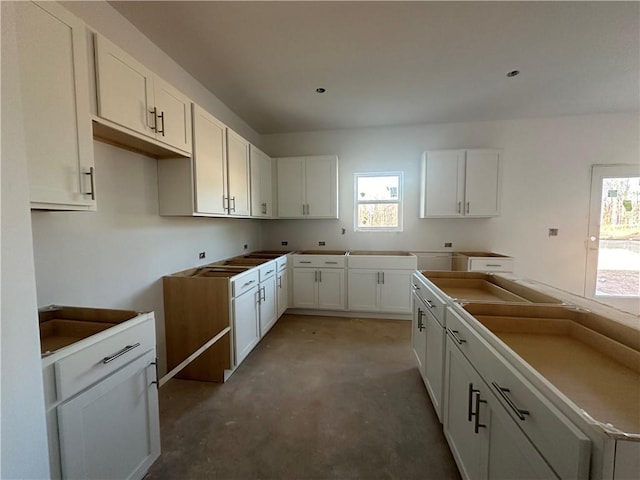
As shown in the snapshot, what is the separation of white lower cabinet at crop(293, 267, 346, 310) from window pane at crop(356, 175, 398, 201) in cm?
135

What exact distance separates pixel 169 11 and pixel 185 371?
112 inches

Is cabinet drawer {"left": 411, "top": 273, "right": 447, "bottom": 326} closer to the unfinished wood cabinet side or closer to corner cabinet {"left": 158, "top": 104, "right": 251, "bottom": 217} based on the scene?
the unfinished wood cabinet side

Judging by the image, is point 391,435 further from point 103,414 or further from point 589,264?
point 589,264

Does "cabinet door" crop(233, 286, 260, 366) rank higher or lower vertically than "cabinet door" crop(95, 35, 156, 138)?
lower

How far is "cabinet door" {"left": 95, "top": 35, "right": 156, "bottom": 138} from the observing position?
1.37 m

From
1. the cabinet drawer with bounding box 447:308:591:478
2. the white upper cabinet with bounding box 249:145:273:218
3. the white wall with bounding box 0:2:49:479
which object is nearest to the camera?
the cabinet drawer with bounding box 447:308:591:478

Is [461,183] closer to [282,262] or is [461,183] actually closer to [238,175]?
[282,262]

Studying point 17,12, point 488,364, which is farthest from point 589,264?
point 17,12

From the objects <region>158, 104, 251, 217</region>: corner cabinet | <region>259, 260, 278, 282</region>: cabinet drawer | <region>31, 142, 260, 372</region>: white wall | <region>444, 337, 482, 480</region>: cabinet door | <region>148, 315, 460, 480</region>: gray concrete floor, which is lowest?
<region>148, 315, 460, 480</region>: gray concrete floor

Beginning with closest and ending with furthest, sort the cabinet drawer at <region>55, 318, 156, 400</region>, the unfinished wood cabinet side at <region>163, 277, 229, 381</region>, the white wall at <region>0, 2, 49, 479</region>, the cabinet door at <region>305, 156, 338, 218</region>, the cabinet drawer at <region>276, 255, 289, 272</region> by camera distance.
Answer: the white wall at <region>0, 2, 49, 479</region>, the cabinet drawer at <region>55, 318, 156, 400</region>, the unfinished wood cabinet side at <region>163, 277, 229, 381</region>, the cabinet drawer at <region>276, 255, 289, 272</region>, the cabinet door at <region>305, 156, 338, 218</region>

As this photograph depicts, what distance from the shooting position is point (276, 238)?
177 inches

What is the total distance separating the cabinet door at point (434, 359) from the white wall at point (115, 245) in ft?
7.39

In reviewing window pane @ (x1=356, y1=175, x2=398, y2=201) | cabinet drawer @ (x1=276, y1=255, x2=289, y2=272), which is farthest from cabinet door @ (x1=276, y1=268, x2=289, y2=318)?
window pane @ (x1=356, y1=175, x2=398, y2=201)

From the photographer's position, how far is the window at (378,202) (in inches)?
164
